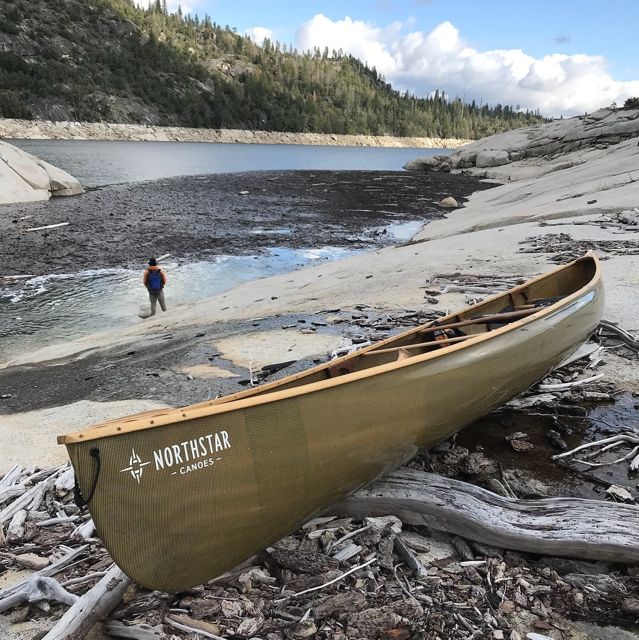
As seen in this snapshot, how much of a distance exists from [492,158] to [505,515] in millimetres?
64185

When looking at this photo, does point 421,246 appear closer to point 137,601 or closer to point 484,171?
point 137,601

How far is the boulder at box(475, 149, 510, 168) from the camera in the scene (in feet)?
199

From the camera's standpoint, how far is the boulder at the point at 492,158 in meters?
60.7

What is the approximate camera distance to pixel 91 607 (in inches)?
140

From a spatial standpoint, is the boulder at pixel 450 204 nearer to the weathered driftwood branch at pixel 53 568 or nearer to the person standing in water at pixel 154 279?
Answer: the person standing in water at pixel 154 279

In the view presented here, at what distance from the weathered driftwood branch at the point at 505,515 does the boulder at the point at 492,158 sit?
6199 centimetres

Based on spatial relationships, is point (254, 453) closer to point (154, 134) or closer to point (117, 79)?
point (154, 134)

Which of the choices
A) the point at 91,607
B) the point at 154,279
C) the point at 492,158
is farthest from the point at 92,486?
the point at 492,158

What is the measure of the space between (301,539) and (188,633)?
123 centimetres

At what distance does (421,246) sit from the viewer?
66.7ft

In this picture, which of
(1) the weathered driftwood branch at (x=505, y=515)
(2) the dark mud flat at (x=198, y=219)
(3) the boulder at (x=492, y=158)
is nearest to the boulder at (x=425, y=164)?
(3) the boulder at (x=492, y=158)

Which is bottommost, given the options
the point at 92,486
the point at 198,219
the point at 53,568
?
the point at 53,568

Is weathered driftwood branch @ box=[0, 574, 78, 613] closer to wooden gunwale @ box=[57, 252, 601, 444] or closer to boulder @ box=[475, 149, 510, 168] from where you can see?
wooden gunwale @ box=[57, 252, 601, 444]

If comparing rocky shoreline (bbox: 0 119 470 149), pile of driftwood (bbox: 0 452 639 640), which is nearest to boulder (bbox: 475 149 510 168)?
pile of driftwood (bbox: 0 452 639 640)
